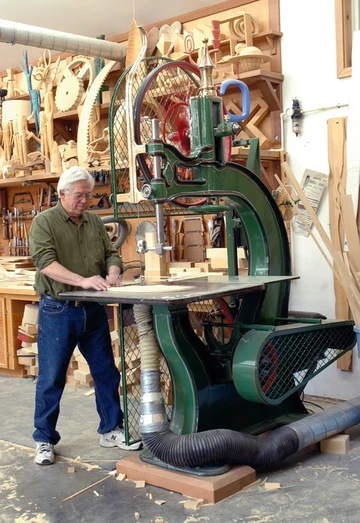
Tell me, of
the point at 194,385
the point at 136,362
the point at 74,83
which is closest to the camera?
the point at 194,385

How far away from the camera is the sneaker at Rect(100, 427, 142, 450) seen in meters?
3.57

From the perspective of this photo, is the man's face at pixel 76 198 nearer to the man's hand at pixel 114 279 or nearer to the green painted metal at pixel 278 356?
the man's hand at pixel 114 279

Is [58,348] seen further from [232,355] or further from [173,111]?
[173,111]

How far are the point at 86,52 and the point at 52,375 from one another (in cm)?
282

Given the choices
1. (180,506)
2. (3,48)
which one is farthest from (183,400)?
(3,48)

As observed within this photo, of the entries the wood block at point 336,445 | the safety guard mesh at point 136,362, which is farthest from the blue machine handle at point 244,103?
the wood block at point 336,445

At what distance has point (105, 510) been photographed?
9.36 ft

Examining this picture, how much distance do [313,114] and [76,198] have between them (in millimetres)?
1836

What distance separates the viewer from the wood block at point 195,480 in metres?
2.88

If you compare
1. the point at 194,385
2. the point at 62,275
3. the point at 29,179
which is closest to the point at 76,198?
the point at 62,275

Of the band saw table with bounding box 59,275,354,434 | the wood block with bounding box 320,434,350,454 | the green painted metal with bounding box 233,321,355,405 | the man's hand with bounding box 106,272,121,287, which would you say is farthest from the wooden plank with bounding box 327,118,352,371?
the man's hand with bounding box 106,272,121,287

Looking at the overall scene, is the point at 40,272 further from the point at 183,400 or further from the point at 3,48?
the point at 3,48

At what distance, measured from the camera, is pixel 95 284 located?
10.7 ft

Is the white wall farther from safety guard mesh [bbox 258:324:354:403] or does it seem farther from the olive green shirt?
the olive green shirt
